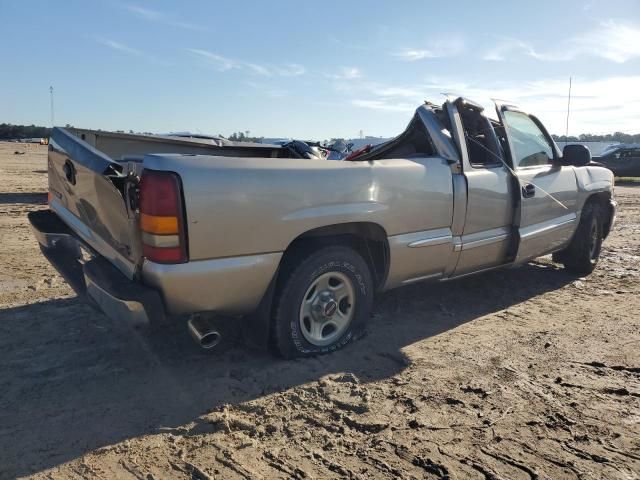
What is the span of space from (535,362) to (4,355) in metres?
3.78

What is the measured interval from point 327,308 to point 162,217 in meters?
1.38

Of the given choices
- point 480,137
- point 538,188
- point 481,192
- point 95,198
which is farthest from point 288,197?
point 538,188

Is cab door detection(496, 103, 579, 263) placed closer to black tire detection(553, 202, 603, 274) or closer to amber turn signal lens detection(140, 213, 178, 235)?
black tire detection(553, 202, 603, 274)

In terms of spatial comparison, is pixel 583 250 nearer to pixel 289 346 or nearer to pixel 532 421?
pixel 532 421

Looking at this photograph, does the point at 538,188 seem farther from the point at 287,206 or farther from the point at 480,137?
the point at 287,206

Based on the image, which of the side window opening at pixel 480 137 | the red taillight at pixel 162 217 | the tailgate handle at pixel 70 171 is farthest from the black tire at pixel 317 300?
the side window opening at pixel 480 137

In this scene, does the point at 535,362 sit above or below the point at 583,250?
below

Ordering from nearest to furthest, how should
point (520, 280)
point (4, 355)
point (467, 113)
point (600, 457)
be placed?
point (600, 457), point (4, 355), point (467, 113), point (520, 280)

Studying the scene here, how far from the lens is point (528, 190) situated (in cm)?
496

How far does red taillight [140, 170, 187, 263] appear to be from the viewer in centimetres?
289

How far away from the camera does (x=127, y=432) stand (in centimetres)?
282

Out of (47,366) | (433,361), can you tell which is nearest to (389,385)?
(433,361)

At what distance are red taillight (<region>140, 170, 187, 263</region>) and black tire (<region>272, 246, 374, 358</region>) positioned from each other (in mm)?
803

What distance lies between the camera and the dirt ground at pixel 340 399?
2602 mm
